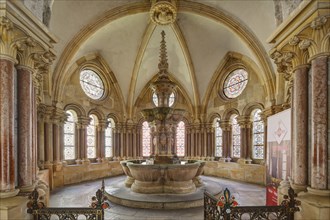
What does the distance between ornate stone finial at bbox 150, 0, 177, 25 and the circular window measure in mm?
4655

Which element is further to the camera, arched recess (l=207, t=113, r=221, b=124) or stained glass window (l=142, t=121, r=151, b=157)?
stained glass window (l=142, t=121, r=151, b=157)

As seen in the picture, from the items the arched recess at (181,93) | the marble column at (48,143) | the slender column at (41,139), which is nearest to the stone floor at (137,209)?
the marble column at (48,143)

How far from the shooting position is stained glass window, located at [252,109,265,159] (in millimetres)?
9812

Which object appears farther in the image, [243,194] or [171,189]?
[243,194]

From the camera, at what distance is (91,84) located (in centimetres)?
1121

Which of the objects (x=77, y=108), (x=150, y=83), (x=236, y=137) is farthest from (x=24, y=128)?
(x=236, y=137)

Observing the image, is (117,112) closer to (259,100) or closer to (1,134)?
(259,100)

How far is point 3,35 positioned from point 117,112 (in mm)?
9755

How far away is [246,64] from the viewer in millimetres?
10250

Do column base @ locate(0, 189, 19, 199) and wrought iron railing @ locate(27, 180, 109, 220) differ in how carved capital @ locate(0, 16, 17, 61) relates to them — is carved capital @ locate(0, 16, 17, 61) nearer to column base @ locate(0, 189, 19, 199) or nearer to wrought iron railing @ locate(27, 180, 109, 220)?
column base @ locate(0, 189, 19, 199)

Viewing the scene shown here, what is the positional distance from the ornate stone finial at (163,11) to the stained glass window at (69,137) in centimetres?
593

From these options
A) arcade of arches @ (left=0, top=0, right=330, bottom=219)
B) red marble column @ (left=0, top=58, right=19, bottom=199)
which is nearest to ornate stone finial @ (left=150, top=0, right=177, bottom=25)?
arcade of arches @ (left=0, top=0, right=330, bottom=219)

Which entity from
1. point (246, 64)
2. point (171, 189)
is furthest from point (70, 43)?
point (246, 64)

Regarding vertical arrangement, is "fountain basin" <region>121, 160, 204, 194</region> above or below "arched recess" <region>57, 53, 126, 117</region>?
below
